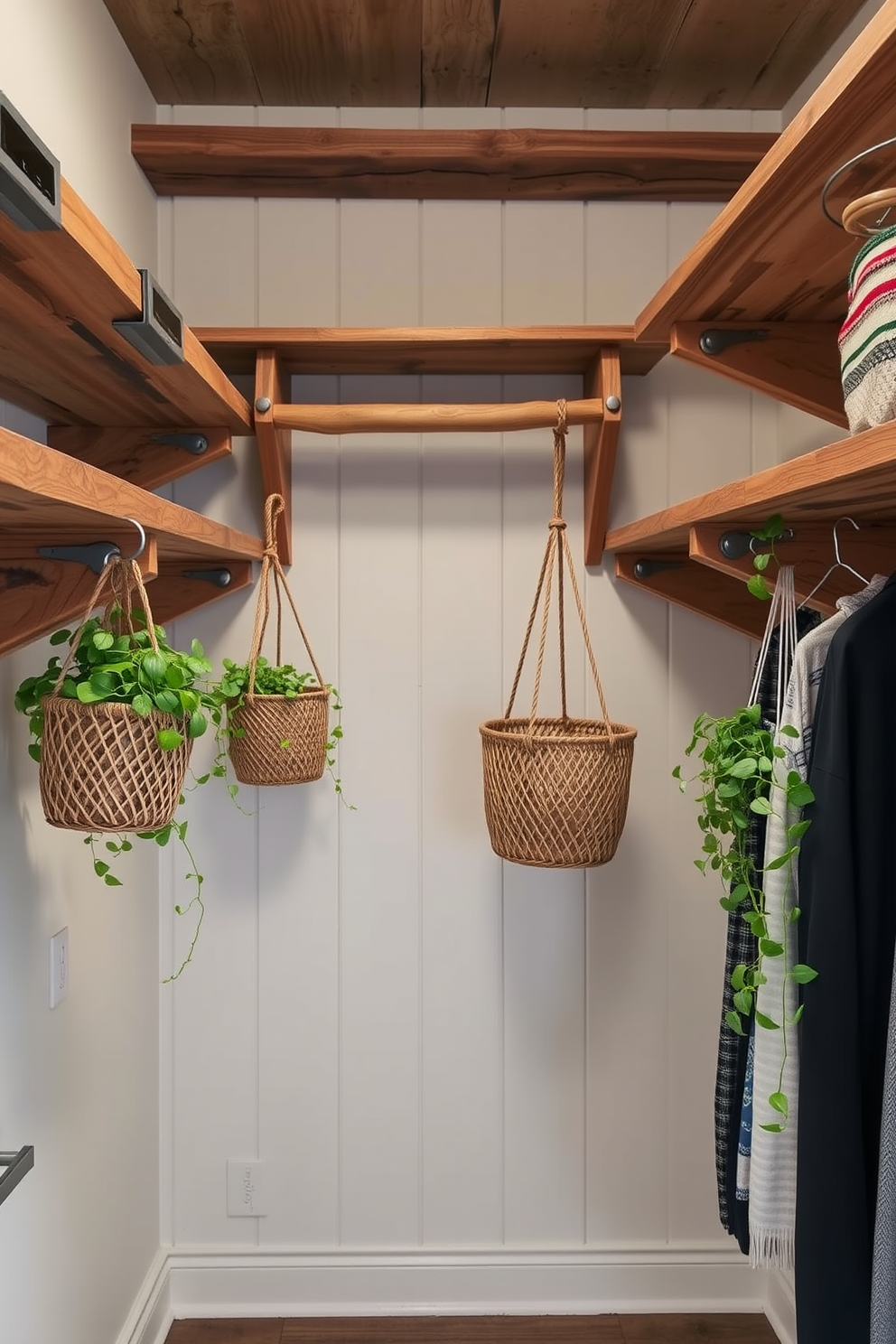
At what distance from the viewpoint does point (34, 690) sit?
3.30 ft

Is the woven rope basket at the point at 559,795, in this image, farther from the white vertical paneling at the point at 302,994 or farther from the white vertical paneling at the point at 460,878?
the white vertical paneling at the point at 302,994

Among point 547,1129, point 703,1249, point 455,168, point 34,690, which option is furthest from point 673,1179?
point 455,168

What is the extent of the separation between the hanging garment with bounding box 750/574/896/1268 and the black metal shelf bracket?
2.53 ft

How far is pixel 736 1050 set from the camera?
1225mm

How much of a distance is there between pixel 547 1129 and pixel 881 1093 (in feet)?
3.31

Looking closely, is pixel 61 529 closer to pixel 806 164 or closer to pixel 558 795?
pixel 558 795

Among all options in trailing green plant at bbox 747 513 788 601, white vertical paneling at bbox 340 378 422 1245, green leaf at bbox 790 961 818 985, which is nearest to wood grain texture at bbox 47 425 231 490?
white vertical paneling at bbox 340 378 422 1245

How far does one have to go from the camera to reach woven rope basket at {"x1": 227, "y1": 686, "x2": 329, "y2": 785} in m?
1.46

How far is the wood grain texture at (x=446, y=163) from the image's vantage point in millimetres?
1640

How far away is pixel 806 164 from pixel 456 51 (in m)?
0.91

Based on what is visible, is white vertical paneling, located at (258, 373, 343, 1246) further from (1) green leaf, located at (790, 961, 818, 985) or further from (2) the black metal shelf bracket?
(1) green leaf, located at (790, 961, 818, 985)

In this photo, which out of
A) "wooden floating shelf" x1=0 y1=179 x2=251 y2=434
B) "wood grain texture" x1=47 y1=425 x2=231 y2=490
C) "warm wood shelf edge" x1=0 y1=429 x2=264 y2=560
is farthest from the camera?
"wood grain texture" x1=47 y1=425 x2=231 y2=490

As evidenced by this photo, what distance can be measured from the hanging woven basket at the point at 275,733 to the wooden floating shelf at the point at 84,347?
0.93ft

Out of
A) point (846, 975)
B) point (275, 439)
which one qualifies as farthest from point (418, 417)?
point (846, 975)
